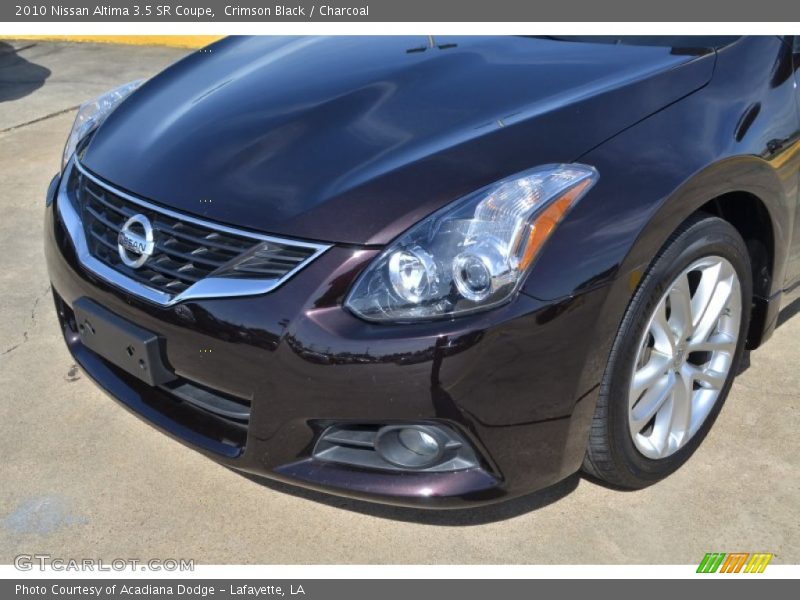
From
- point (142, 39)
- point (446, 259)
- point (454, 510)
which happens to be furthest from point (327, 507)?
point (142, 39)

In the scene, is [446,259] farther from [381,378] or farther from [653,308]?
[653,308]

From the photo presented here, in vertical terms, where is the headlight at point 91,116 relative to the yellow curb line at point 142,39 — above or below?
above

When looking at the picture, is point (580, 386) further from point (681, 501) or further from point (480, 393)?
point (681, 501)

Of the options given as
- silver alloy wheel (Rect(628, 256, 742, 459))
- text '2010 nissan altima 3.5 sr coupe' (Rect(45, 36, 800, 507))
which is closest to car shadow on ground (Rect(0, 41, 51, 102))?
text '2010 nissan altima 3.5 sr coupe' (Rect(45, 36, 800, 507))

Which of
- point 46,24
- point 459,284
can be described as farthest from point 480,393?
point 46,24

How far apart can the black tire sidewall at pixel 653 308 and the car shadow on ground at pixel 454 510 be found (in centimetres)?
23

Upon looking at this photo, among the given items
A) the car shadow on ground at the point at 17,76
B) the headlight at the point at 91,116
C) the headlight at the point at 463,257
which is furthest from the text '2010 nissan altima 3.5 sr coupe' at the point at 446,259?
the car shadow on ground at the point at 17,76

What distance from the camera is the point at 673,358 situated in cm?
241

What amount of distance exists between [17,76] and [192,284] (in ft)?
20.2

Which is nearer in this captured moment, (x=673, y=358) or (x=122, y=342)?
(x=122, y=342)

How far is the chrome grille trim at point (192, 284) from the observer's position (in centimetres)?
204

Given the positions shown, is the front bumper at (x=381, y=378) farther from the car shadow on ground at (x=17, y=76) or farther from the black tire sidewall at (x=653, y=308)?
the car shadow on ground at (x=17, y=76)

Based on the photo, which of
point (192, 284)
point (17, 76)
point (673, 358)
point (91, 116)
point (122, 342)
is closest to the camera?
point (192, 284)

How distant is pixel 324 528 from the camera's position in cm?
242
